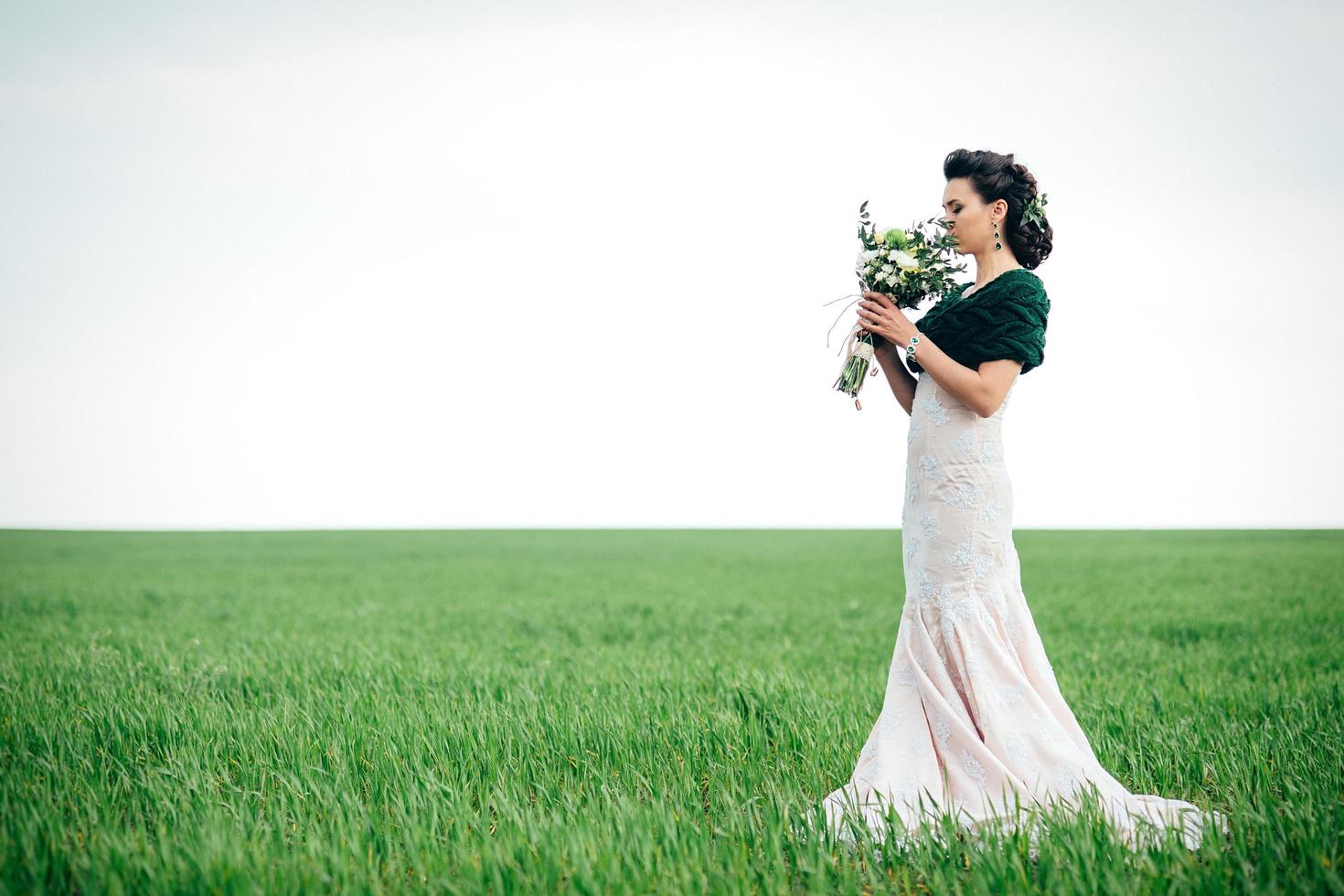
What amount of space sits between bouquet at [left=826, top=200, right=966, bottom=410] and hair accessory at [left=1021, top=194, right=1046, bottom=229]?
331 millimetres

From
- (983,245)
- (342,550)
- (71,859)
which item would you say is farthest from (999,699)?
(342,550)

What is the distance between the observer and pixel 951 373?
155 inches

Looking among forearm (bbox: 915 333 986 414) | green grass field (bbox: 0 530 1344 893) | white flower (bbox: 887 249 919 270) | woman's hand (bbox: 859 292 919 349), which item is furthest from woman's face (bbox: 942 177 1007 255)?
green grass field (bbox: 0 530 1344 893)

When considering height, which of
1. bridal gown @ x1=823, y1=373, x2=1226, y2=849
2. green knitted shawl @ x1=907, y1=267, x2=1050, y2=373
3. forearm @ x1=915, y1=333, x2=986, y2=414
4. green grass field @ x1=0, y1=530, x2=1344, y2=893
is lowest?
green grass field @ x1=0, y1=530, x2=1344, y2=893

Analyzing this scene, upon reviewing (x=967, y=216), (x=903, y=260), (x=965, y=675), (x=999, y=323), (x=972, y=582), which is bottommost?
(x=965, y=675)

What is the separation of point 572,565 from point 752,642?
14879 mm

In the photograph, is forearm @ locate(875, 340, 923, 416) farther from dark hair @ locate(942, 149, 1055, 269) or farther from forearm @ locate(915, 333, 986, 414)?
dark hair @ locate(942, 149, 1055, 269)

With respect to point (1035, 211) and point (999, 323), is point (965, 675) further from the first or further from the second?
point (1035, 211)

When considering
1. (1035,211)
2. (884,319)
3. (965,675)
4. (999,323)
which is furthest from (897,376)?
(965,675)

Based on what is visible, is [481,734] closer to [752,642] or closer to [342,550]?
[752,642]

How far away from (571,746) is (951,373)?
9.83ft

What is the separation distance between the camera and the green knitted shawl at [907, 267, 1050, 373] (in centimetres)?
400

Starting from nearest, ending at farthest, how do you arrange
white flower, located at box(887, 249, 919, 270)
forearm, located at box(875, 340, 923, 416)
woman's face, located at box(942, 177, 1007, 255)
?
white flower, located at box(887, 249, 919, 270) < woman's face, located at box(942, 177, 1007, 255) < forearm, located at box(875, 340, 923, 416)

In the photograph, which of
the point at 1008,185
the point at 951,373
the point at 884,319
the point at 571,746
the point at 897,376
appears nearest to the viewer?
the point at 951,373
